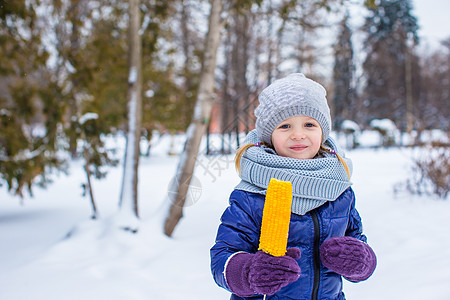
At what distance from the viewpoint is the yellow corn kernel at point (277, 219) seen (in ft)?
3.66

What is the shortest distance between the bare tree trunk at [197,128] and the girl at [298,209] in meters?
3.15

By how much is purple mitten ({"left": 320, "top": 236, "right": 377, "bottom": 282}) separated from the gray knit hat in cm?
48

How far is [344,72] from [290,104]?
29.4ft

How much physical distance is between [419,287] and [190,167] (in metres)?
2.83

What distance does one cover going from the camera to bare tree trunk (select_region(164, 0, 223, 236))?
4.62 metres

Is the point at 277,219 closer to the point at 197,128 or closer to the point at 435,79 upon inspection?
the point at 197,128

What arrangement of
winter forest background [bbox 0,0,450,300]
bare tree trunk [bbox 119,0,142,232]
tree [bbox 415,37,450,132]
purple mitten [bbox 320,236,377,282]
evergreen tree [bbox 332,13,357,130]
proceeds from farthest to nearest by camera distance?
tree [bbox 415,37,450,132], evergreen tree [bbox 332,13,357,130], bare tree trunk [bbox 119,0,142,232], winter forest background [bbox 0,0,450,300], purple mitten [bbox 320,236,377,282]

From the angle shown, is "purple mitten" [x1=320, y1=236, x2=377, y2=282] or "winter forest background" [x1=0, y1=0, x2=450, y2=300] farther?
"winter forest background" [x1=0, y1=0, x2=450, y2=300]

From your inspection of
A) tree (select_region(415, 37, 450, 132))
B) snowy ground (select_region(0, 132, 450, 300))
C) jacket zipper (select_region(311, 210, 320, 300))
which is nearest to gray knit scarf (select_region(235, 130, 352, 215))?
jacket zipper (select_region(311, 210, 320, 300))

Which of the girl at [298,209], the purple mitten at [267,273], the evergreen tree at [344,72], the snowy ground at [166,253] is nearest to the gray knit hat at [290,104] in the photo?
the girl at [298,209]

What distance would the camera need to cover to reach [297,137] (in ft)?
4.60

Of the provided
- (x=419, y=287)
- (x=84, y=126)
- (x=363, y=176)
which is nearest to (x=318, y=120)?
(x=419, y=287)

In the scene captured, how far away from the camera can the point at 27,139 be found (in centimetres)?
588

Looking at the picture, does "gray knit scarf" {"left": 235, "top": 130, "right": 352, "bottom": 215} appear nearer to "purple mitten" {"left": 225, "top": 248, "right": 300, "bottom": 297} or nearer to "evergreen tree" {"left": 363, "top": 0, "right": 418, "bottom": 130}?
"purple mitten" {"left": 225, "top": 248, "right": 300, "bottom": 297}
